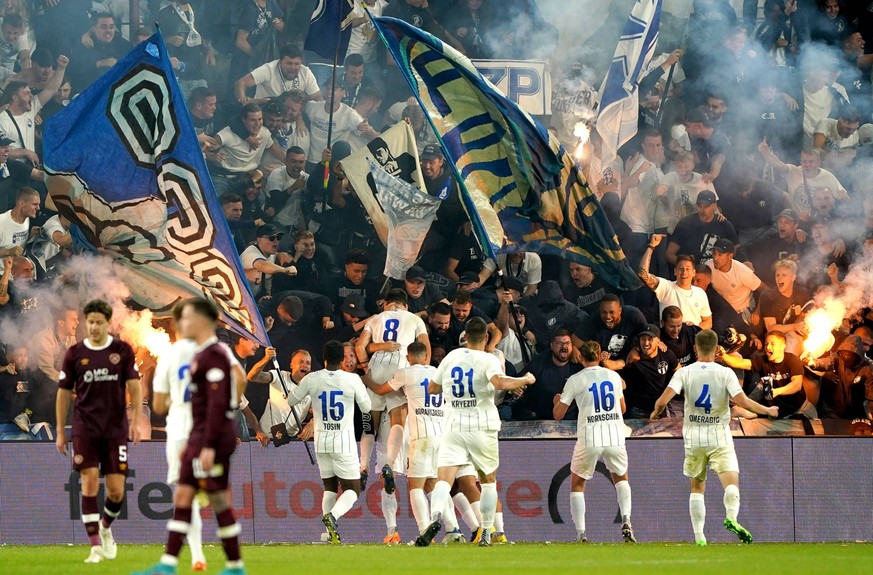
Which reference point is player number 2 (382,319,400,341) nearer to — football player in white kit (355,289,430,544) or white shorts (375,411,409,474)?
football player in white kit (355,289,430,544)

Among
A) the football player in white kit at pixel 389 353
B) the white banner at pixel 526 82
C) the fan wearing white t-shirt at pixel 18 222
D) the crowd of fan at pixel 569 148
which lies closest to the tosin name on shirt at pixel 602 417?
the crowd of fan at pixel 569 148

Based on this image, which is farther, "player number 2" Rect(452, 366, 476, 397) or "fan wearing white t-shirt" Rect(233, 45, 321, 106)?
"fan wearing white t-shirt" Rect(233, 45, 321, 106)

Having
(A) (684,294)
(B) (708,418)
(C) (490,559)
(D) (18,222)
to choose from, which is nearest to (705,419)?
(B) (708,418)

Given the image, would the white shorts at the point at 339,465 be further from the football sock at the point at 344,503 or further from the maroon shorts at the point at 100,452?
the maroon shorts at the point at 100,452

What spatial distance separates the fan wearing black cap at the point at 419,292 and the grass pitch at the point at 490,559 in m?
3.30

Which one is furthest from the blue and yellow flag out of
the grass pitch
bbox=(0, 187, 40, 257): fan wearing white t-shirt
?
bbox=(0, 187, 40, 257): fan wearing white t-shirt

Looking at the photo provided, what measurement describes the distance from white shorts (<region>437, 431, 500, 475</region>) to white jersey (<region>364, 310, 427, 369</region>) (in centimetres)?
200

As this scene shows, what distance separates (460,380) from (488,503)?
1150mm

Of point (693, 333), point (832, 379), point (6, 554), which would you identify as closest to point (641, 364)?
point (693, 333)

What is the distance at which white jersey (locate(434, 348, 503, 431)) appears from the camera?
12.1 m

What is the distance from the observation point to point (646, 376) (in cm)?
1512

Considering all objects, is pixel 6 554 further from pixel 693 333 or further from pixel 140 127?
pixel 693 333

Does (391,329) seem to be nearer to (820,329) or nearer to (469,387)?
(469,387)

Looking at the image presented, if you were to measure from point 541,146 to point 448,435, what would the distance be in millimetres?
3154
